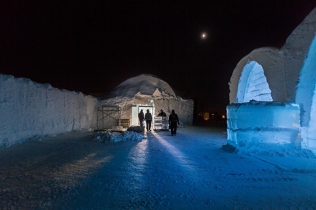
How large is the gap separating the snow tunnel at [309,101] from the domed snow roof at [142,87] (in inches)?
622

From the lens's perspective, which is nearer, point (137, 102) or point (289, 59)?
point (289, 59)

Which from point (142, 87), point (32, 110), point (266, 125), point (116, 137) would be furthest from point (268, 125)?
Answer: point (142, 87)

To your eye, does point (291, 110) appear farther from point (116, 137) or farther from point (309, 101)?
point (116, 137)

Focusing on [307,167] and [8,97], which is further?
[8,97]

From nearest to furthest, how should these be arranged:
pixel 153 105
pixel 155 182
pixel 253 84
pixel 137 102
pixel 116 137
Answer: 1. pixel 155 182
2. pixel 116 137
3. pixel 253 84
4. pixel 137 102
5. pixel 153 105

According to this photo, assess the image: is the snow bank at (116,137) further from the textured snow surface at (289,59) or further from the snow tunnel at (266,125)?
the textured snow surface at (289,59)

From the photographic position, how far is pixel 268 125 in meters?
7.94

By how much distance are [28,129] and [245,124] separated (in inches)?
365

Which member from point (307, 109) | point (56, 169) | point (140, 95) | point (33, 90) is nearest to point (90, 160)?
point (56, 169)

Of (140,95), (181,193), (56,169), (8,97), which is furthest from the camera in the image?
(140,95)

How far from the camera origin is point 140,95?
2261 cm

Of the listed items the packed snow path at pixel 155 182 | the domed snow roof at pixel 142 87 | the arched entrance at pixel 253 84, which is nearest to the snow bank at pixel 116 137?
the packed snow path at pixel 155 182

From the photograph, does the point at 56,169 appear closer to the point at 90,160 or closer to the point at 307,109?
the point at 90,160

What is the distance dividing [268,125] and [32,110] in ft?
33.4
